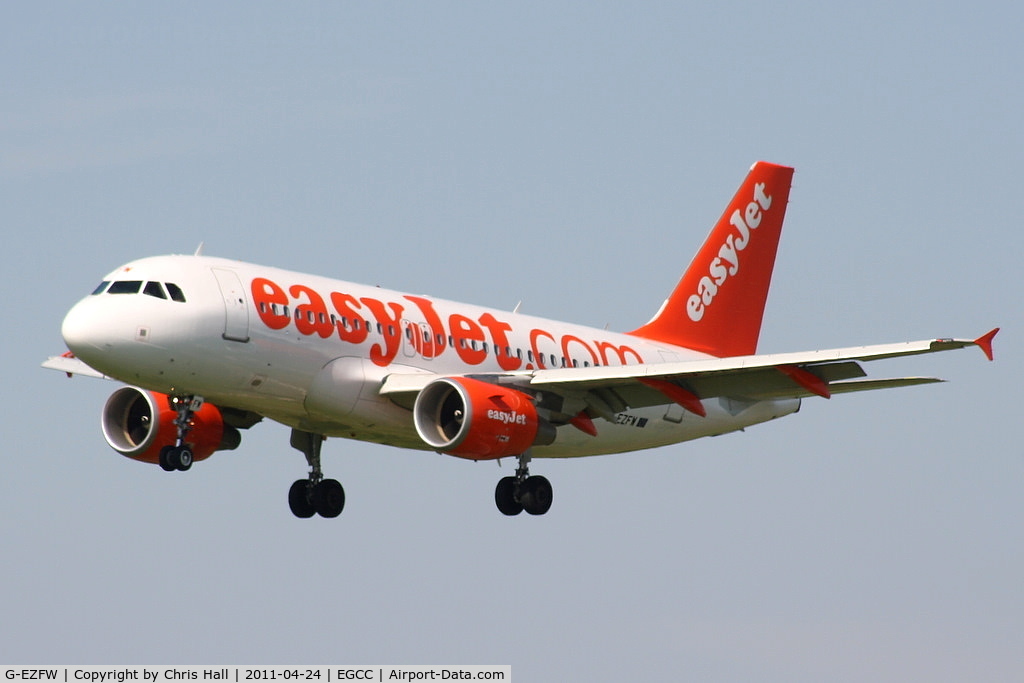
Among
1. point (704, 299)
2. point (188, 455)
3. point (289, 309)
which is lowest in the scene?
point (188, 455)

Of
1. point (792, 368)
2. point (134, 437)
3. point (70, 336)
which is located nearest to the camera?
point (70, 336)

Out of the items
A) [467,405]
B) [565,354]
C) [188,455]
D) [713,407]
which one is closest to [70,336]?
[188,455]

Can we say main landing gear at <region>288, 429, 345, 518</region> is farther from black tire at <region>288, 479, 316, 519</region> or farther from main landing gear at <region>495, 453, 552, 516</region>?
main landing gear at <region>495, 453, 552, 516</region>

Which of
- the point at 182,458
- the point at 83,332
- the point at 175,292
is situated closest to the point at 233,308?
the point at 175,292

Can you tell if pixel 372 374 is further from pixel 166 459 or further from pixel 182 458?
pixel 166 459

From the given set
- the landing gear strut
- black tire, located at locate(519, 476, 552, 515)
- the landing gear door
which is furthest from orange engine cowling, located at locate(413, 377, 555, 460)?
the landing gear strut

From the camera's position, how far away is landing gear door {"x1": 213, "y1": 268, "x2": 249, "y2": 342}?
37.5m

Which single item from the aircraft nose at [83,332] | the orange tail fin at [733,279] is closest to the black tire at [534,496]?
the orange tail fin at [733,279]

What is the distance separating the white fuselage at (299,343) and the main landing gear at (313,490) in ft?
9.38

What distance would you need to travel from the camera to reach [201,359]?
3716 cm

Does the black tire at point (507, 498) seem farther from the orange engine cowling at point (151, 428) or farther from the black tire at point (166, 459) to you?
the black tire at point (166, 459)

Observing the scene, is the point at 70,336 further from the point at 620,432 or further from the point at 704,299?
the point at 704,299

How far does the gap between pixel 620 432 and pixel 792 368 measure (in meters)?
7.36

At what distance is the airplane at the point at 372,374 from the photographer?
37.1 metres
